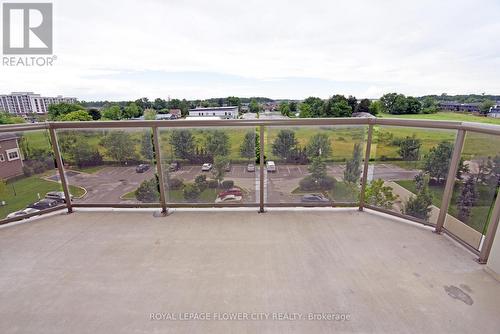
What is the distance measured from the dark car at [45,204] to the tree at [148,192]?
1.15m

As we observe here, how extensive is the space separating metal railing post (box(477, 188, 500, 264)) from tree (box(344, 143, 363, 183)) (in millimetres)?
1240

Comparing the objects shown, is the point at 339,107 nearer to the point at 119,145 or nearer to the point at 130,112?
the point at 119,145

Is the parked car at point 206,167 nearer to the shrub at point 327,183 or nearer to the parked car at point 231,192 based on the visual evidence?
the parked car at point 231,192

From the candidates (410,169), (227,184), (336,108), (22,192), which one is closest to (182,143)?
(227,184)

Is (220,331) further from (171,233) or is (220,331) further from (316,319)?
(171,233)

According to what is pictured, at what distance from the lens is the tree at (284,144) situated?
2.69 metres

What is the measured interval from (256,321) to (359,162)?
2.26 metres

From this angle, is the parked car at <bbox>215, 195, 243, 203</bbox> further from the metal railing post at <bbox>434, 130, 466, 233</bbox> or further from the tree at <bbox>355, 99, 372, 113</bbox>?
the tree at <bbox>355, 99, 372, 113</bbox>

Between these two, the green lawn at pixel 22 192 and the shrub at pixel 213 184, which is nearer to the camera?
the green lawn at pixel 22 192

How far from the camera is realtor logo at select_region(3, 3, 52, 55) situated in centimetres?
395

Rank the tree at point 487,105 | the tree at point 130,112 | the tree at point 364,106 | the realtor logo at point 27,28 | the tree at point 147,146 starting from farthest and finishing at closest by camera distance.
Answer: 1. the tree at point 130,112
2. the tree at point 364,106
3. the tree at point 487,105
4. the realtor logo at point 27,28
5. the tree at point 147,146

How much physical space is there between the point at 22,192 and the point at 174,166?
6.09 feet

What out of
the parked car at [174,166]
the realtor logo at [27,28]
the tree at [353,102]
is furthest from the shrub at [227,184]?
the tree at [353,102]

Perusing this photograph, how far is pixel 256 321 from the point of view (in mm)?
1351
